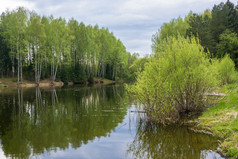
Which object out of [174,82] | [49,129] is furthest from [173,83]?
[49,129]

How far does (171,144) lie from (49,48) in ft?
172

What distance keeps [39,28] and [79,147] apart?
4625cm

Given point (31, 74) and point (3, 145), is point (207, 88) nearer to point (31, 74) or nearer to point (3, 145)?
point (3, 145)

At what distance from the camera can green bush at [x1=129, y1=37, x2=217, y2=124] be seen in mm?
11797

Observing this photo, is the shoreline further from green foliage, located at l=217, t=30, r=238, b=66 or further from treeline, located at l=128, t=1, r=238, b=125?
green foliage, located at l=217, t=30, r=238, b=66

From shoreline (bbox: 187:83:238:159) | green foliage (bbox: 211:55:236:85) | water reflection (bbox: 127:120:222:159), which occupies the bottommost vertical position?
water reflection (bbox: 127:120:222:159)

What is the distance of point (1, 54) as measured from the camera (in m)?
54.3

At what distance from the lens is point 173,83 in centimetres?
1312

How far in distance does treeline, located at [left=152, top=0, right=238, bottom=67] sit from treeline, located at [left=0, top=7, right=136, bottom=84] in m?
22.0

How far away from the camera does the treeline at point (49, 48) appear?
48.7 metres

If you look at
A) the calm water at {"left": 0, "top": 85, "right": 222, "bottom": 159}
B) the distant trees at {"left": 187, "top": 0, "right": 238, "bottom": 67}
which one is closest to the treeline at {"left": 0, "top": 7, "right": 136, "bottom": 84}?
the distant trees at {"left": 187, "top": 0, "right": 238, "bottom": 67}

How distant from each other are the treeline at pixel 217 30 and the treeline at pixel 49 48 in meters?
22.0

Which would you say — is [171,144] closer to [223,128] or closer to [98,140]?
[223,128]

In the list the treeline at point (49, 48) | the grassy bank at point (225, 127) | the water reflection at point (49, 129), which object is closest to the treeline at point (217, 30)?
the treeline at point (49, 48)
